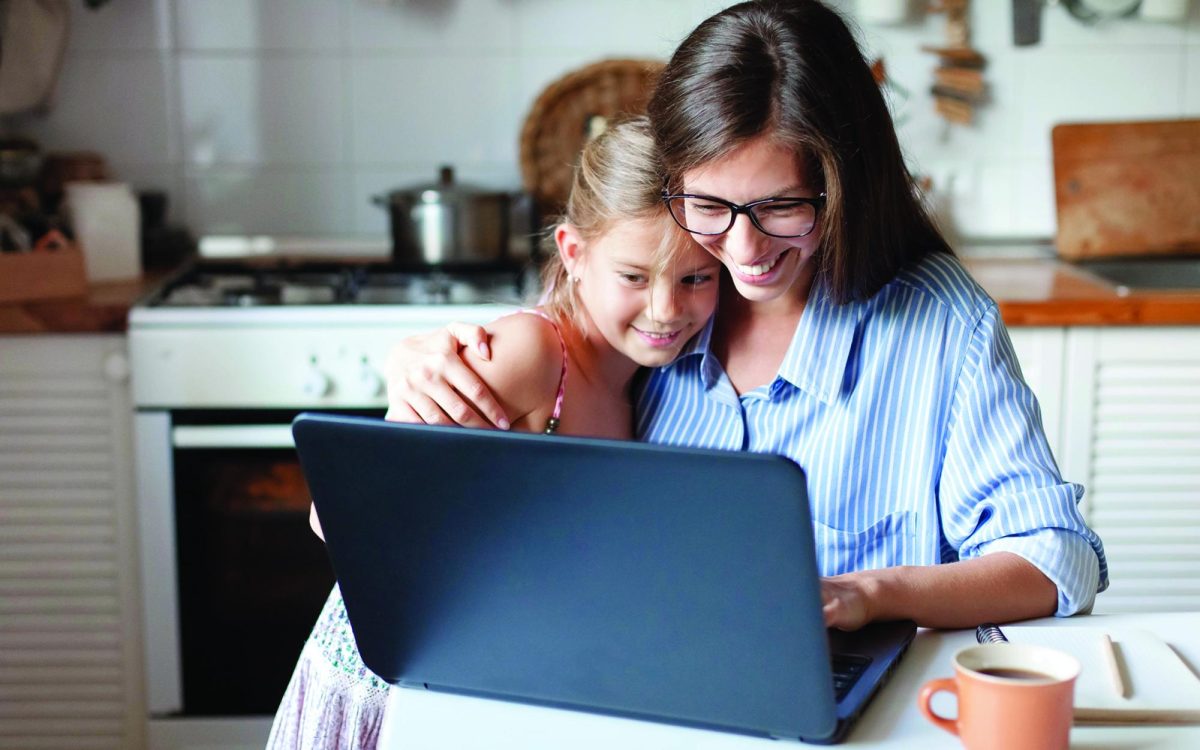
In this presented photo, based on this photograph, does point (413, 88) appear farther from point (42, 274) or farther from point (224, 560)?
point (224, 560)

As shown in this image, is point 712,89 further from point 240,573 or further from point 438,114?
point 438,114

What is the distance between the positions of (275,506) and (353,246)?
711 mm

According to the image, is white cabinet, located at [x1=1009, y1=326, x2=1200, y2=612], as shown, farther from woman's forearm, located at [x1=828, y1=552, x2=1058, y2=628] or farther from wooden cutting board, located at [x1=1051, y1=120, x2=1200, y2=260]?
woman's forearm, located at [x1=828, y1=552, x2=1058, y2=628]

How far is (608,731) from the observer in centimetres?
89

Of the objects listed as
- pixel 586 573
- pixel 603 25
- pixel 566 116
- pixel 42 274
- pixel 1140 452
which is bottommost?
pixel 1140 452

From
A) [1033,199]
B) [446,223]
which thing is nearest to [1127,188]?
[1033,199]

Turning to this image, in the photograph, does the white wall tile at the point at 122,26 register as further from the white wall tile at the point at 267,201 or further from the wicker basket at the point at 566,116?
the wicker basket at the point at 566,116

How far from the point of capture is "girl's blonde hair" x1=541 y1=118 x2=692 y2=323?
129 cm

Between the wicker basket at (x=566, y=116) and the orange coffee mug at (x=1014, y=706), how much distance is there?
74.4 inches

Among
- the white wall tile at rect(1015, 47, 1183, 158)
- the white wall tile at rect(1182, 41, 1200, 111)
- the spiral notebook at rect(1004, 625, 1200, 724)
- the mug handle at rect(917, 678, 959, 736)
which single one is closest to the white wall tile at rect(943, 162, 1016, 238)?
the white wall tile at rect(1015, 47, 1183, 158)

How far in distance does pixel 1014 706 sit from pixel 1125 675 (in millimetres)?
208

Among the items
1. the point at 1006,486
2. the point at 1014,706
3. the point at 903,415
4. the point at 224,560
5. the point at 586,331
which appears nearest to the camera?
the point at 1014,706

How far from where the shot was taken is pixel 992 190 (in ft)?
9.03

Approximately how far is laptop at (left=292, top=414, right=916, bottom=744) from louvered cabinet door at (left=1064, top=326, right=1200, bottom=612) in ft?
4.67
